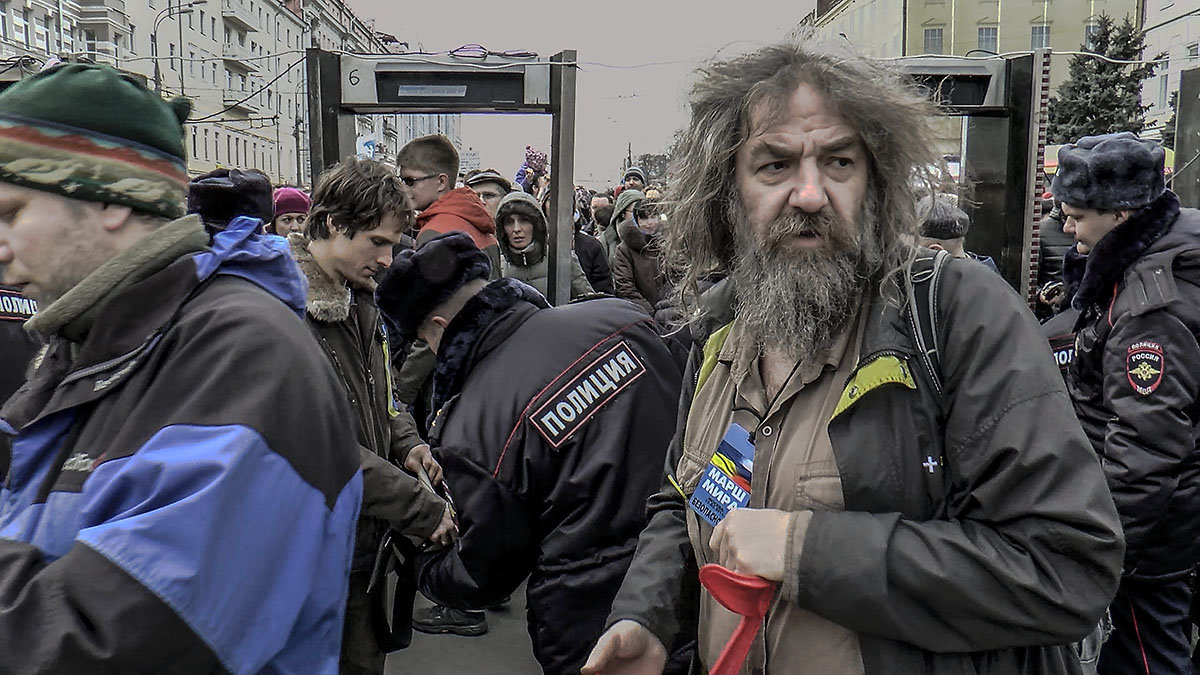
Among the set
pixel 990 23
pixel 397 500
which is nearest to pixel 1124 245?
pixel 397 500

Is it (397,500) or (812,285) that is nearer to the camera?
(812,285)

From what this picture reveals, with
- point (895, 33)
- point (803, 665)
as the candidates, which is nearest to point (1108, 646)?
point (803, 665)

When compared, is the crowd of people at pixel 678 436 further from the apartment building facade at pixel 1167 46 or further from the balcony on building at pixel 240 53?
the balcony on building at pixel 240 53

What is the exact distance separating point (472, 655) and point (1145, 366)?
3332 millimetres

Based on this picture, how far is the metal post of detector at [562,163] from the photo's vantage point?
4531 mm

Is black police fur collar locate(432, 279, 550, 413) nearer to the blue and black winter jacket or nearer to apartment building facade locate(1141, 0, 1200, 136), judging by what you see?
the blue and black winter jacket

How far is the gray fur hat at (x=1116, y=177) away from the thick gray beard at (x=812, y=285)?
191 centimetres

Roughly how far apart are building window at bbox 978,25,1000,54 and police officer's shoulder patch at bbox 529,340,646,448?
5685 cm

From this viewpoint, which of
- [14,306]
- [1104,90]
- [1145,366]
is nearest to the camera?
[1145,366]

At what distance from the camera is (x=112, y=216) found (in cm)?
146

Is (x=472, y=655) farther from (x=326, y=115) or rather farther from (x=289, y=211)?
(x=289, y=211)

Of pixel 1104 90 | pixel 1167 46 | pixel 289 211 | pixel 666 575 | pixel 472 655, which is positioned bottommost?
pixel 472 655

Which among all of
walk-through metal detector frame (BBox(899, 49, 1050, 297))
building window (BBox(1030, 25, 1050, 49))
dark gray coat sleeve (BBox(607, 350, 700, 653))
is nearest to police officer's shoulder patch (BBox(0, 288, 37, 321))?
dark gray coat sleeve (BBox(607, 350, 700, 653))

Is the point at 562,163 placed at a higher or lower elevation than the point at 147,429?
higher
